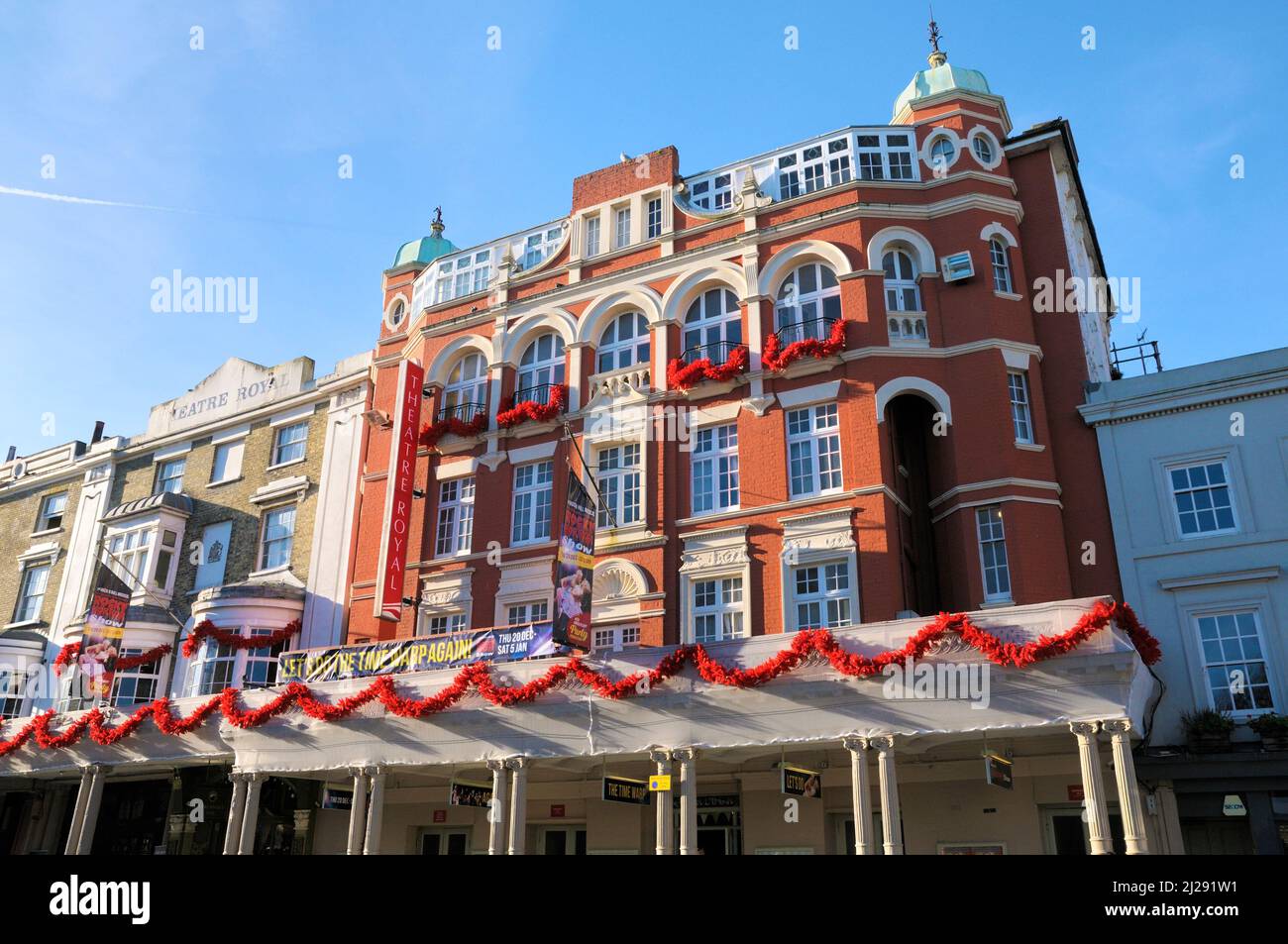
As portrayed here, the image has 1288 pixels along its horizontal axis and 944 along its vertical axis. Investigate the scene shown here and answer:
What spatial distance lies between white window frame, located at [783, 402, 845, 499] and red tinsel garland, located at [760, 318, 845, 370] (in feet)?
4.13

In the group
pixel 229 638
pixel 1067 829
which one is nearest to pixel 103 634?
pixel 229 638

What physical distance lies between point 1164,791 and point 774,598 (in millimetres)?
8807

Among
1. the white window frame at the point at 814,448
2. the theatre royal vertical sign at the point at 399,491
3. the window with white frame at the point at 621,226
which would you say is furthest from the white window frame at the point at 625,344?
the theatre royal vertical sign at the point at 399,491

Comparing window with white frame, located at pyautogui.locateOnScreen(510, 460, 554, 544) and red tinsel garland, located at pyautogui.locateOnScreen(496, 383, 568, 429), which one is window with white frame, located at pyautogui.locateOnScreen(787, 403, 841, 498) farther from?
window with white frame, located at pyautogui.locateOnScreen(510, 460, 554, 544)

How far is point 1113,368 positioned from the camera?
99.2ft

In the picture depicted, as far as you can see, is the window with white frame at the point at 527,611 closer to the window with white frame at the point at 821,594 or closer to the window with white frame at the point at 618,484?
the window with white frame at the point at 618,484

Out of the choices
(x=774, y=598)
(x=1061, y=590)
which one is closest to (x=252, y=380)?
(x=774, y=598)

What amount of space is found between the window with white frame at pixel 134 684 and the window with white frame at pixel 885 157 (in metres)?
25.7

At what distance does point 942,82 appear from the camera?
27.5m

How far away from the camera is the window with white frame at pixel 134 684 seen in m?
30.6

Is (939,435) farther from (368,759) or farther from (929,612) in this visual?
(368,759)

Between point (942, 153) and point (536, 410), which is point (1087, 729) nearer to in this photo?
point (942, 153)

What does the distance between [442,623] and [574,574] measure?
26.0 ft
